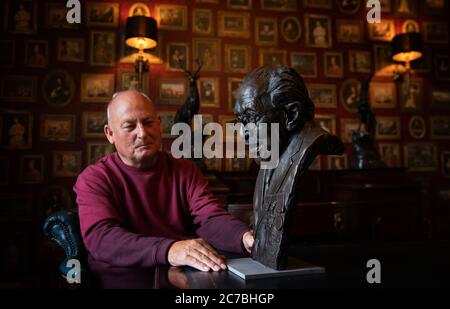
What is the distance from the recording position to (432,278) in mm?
1147

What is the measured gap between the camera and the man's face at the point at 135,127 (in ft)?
6.47

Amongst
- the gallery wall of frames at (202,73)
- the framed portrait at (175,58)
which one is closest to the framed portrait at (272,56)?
the gallery wall of frames at (202,73)

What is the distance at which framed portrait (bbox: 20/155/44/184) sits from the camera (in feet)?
14.5

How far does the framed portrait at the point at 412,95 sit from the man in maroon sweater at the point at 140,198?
4.19 m

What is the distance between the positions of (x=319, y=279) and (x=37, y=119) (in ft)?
14.1

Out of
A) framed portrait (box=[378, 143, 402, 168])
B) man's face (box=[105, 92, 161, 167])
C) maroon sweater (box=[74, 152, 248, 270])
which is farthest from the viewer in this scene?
framed portrait (box=[378, 143, 402, 168])

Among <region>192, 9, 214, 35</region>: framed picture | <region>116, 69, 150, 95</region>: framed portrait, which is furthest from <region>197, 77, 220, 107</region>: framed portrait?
<region>116, 69, 150, 95</region>: framed portrait

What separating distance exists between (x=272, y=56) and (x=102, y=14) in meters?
2.33

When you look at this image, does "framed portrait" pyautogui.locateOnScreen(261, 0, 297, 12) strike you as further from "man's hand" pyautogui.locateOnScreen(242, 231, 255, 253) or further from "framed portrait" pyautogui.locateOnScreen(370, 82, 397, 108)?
"man's hand" pyautogui.locateOnScreen(242, 231, 255, 253)

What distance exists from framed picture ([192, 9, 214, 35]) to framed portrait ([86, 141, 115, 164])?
195cm

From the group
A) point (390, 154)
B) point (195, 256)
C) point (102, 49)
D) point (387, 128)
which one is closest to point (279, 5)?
point (387, 128)

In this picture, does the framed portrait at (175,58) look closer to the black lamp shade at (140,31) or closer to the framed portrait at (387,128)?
the black lamp shade at (140,31)

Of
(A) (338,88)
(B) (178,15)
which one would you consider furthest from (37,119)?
(A) (338,88)

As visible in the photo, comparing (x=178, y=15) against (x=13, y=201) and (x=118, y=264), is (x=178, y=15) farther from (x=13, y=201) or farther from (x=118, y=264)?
(x=118, y=264)
